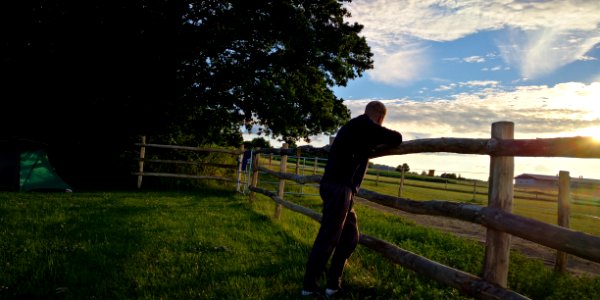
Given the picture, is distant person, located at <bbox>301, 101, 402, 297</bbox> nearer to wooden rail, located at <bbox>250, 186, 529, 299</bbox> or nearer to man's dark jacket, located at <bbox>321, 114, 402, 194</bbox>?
man's dark jacket, located at <bbox>321, 114, 402, 194</bbox>

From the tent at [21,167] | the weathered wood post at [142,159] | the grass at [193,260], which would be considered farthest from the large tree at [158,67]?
the grass at [193,260]

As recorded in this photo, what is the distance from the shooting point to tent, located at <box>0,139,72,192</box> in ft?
41.0

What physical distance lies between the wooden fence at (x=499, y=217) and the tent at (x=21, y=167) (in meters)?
12.4

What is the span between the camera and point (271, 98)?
49.9 ft

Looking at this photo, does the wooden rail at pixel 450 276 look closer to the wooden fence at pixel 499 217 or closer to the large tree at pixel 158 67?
the wooden fence at pixel 499 217

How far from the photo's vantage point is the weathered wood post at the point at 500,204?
11.0 ft

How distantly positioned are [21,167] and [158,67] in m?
5.40

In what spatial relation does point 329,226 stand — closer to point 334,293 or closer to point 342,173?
point 342,173

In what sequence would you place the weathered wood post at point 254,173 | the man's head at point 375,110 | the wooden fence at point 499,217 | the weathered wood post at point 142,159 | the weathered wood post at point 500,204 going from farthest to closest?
the weathered wood post at point 142,159 → the weathered wood post at point 254,173 → the man's head at point 375,110 → the weathered wood post at point 500,204 → the wooden fence at point 499,217

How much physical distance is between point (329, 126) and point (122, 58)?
27.5ft

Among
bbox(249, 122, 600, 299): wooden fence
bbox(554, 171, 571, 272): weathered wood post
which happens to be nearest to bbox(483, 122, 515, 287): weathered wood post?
bbox(249, 122, 600, 299): wooden fence

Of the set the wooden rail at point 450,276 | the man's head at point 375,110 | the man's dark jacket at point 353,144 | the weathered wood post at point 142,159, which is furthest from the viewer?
the weathered wood post at point 142,159

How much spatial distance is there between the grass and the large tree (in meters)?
7.06

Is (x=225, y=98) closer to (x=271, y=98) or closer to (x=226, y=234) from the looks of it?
(x=271, y=98)
